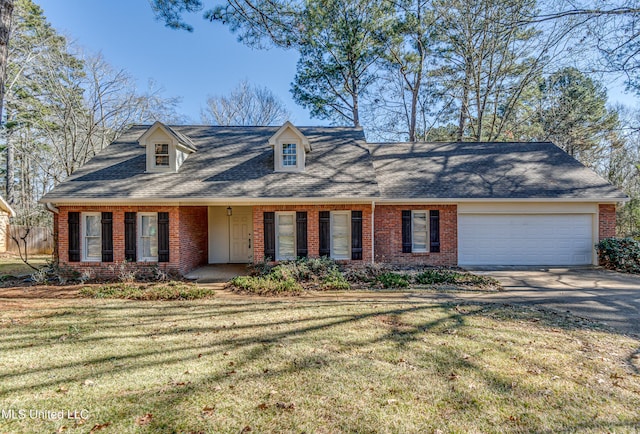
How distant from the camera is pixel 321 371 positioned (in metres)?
3.88

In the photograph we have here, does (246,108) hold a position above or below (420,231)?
above

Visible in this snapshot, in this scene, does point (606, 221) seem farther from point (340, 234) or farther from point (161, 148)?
point (161, 148)

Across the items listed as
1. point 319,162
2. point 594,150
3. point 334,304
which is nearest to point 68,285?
point 334,304

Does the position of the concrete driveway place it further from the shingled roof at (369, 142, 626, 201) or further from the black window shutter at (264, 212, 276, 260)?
the black window shutter at (264, 212, 276, 260)

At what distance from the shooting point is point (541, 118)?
2131 centimetres

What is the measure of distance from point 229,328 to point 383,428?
3.43 m

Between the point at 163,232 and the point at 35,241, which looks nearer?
the point at 163,232

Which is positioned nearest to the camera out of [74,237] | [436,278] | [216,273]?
[436,278]

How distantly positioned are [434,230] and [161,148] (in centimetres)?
1091

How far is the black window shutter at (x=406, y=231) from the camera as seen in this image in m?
12.0

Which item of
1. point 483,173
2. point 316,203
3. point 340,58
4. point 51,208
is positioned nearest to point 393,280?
point 316,203

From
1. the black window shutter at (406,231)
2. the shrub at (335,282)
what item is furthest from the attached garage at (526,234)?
the shrub at (335,282)

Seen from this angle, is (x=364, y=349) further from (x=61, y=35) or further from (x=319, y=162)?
(x=61, y=35)

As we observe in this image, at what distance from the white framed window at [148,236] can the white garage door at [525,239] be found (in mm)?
11302
